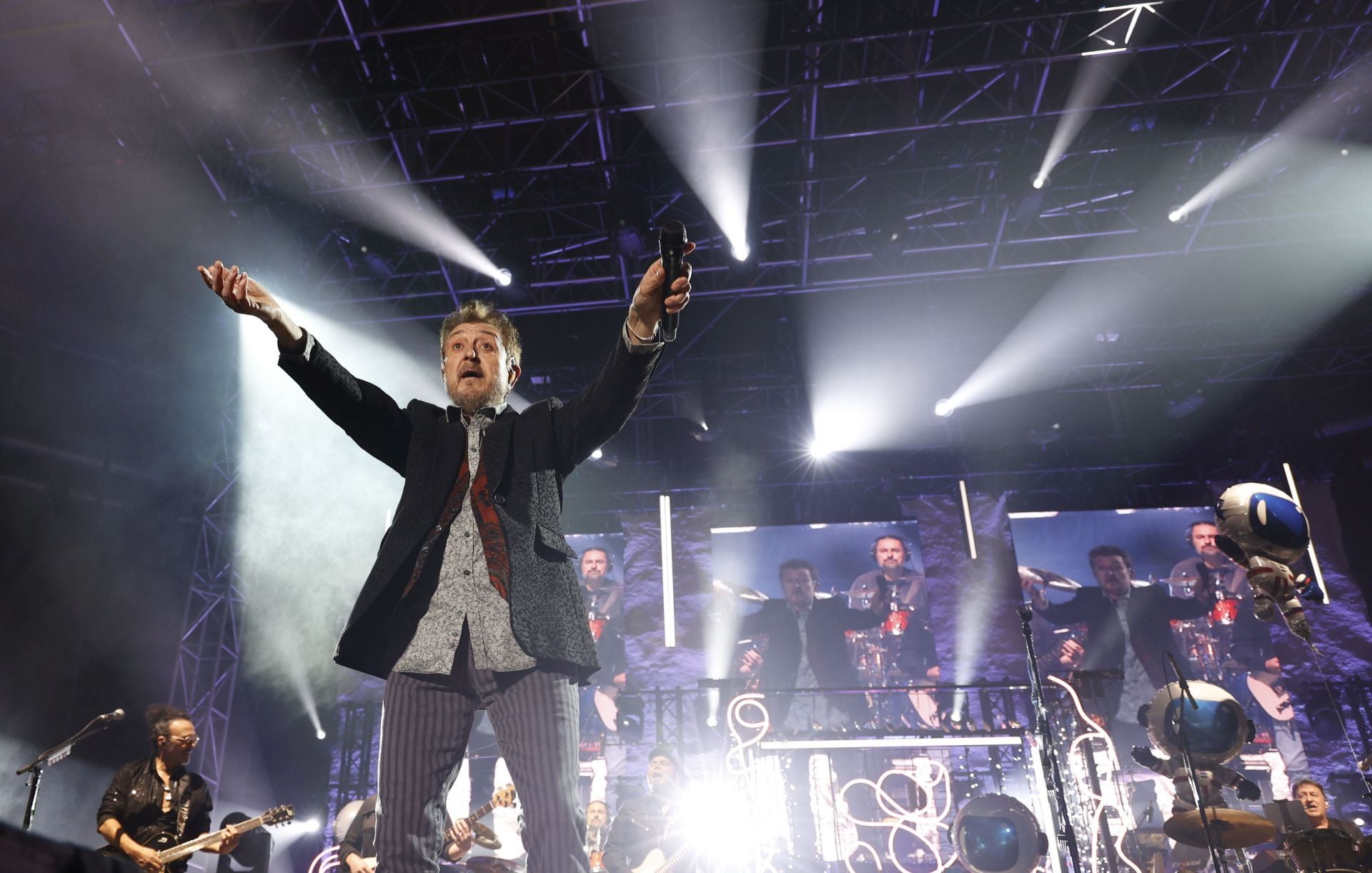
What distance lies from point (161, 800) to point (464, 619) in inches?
185

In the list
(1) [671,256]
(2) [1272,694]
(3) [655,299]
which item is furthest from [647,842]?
(2) [1272,694]

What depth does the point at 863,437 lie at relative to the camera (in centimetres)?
1166

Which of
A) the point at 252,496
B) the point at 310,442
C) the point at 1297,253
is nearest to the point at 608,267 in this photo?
the point at 310,442

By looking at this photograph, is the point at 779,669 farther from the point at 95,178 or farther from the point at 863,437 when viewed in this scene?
the point at 95,178

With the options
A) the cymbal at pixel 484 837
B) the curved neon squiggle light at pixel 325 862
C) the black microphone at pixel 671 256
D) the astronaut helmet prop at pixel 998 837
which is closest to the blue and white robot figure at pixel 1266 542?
the astronaut helmet prop at pixel 998 837

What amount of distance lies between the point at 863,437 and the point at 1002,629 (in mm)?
3086

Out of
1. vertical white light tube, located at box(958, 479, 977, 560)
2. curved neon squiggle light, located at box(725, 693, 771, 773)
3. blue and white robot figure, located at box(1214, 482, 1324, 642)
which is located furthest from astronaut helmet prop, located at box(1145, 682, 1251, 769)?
vertical white light tube, located at box(958, 479, 977, 560)

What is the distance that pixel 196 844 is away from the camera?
201 inches

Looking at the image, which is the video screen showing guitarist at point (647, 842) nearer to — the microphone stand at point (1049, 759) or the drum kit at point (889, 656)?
the microphone stand at point (1049, 759)

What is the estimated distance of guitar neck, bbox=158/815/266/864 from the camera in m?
4.96

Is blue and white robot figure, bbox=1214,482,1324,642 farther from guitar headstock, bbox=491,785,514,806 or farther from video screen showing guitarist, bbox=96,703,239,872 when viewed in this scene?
video screen showing guitarist, bbox=96,703,239,872

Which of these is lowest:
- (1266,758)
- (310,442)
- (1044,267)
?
(1266,758)

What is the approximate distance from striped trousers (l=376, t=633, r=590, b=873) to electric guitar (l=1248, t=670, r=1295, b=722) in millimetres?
11408

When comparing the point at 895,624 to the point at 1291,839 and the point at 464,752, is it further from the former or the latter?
the point at 464,752
